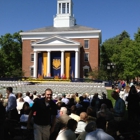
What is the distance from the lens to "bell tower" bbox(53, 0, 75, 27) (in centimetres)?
6175

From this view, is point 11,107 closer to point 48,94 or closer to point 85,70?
point 48,94

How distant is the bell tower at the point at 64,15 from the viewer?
61.8 metres

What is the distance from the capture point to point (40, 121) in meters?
5.79

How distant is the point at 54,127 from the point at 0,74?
56366 mm

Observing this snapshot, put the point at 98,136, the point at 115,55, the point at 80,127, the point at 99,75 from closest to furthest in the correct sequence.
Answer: the point at 98,136 → the point at 80,127 → the point at 99,75 → the point at 115,55

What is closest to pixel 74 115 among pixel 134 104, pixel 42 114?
pixel 42 114

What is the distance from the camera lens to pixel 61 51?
51250mm

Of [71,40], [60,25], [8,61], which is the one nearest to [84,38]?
[71,40]

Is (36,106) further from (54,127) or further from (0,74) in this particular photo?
(0,74)

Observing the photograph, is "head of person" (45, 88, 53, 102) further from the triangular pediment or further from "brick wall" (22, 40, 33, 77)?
"brick wall" (22, 40, 33, 77)

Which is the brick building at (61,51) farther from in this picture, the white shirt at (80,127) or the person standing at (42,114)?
the person standing at (42,114)

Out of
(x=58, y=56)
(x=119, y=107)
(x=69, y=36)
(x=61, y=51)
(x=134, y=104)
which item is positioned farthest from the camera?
(x=69, y=36)

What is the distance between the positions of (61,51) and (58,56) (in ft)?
5.81

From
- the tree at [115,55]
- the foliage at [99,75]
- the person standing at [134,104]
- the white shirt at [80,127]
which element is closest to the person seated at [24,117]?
the white shirt at [80,127]
